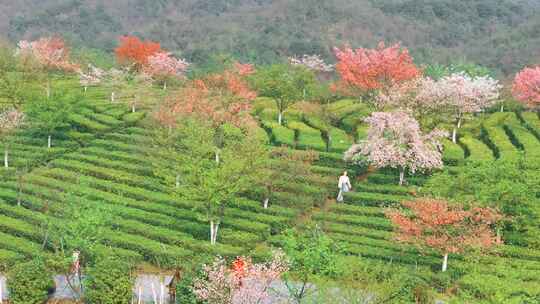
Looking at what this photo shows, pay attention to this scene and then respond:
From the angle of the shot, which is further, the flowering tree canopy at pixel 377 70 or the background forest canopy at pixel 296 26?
the background forest canopy at pixel 296 26

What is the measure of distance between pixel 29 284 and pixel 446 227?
20406 mm

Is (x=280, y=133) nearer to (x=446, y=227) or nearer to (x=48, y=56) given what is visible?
(x=446, y=227)

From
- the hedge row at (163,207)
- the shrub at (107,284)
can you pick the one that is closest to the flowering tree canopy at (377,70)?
the hedge row at (163,207)

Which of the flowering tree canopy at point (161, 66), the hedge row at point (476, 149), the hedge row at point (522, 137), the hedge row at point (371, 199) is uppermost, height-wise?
the flowering tree canopy at point (161, 66)

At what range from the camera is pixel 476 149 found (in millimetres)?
55469

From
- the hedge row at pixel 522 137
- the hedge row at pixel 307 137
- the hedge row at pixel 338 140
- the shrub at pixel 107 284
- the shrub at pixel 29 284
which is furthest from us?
the hedge row at pixel 307 137

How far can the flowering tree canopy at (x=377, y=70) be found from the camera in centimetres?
6469

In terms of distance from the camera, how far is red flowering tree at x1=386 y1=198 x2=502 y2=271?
129 feet

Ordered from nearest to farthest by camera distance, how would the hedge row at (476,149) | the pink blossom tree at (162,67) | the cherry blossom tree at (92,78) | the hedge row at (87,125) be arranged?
the hedge row at (476,149)
the hedge row at (87,125)
the cherry blossom tree at (92,78)
the pink blossom tree at (162,67)

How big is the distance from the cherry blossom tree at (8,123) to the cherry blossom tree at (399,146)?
23459 mm

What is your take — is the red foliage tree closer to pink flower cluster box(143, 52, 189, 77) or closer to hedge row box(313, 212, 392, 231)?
pink flower cluster box(143, 52, 189, 77)

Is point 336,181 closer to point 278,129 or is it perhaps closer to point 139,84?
point 278,129

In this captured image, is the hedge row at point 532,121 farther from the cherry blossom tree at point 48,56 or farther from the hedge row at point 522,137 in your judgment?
the cherry blossom tree at point 48,56

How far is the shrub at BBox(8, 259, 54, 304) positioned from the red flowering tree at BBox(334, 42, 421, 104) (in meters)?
34.3
